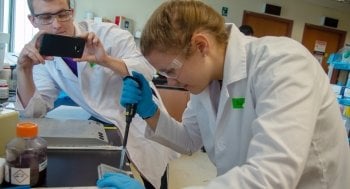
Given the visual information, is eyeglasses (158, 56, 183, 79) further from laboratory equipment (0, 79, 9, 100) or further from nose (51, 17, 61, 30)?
laboratory equipment (0, 79, 9, 100)

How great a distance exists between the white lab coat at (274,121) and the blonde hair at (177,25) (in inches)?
3.8

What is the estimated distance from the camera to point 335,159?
0.73 meters

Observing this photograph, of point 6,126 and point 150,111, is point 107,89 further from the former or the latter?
point 6,126

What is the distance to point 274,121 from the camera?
1.91 ft

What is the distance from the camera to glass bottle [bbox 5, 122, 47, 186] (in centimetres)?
68

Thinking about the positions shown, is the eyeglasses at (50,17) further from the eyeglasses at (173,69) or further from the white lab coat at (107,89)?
the eyeglasses at (173,69)

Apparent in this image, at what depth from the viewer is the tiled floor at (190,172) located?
250cm

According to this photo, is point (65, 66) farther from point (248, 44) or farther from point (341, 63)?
point (341, 63)

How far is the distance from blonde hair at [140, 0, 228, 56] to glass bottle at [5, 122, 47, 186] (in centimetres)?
35

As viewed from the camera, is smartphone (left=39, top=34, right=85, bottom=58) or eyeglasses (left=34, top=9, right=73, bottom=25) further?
eyeglasses (left=34, top=9, right=73, bottom=25)

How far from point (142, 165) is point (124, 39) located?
573 mm

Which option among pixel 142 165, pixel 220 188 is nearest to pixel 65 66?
pixel 142 165

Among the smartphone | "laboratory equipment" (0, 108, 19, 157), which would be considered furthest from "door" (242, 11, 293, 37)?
"laboratory equipment" (0, 108, 19, 157)

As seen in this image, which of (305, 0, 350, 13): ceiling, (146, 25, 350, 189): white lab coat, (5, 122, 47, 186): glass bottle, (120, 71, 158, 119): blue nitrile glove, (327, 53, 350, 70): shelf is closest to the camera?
(146, 25, 350, 189): white lab coat
